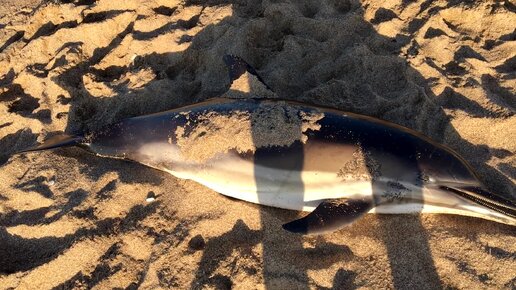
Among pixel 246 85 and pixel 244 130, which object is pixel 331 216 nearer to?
pixel 244 130

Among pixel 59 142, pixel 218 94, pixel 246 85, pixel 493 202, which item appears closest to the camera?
pixel 493 202

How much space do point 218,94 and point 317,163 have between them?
51.2 inches

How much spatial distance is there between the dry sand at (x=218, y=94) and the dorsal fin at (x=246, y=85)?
27 centimetres

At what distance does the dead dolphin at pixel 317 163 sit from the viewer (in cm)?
307

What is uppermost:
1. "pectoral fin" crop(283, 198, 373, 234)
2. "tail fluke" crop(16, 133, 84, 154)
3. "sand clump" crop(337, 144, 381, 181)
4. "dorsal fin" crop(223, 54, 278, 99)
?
"dorsal fin" crop(223, 54, 278, 99)

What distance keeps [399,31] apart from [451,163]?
1.66 meters

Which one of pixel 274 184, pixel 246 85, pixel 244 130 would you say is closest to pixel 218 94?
pixel 246 85

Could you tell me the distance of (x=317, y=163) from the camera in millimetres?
3137

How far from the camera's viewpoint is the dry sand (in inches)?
117

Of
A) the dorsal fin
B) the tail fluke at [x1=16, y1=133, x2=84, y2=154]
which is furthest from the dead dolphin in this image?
the tail fluke at [x1=16, y1=133, x2=84, y2=154]

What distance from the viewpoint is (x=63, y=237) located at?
3.18 metres

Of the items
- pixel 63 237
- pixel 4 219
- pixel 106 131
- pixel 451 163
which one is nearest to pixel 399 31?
pixel 451 163

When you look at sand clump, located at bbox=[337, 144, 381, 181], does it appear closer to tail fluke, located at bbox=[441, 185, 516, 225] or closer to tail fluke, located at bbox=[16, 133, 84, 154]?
tail fluke, located at bbox=[441, 185, 516, 225]

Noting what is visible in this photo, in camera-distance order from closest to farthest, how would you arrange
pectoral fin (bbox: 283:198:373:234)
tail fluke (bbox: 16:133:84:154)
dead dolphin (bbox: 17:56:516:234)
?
pectoral fin (bbox: 283:198:373:234) < dead dolphin (bbox: 17:56:516:234) < tail fluke (bbox: 16:133:84:154)
